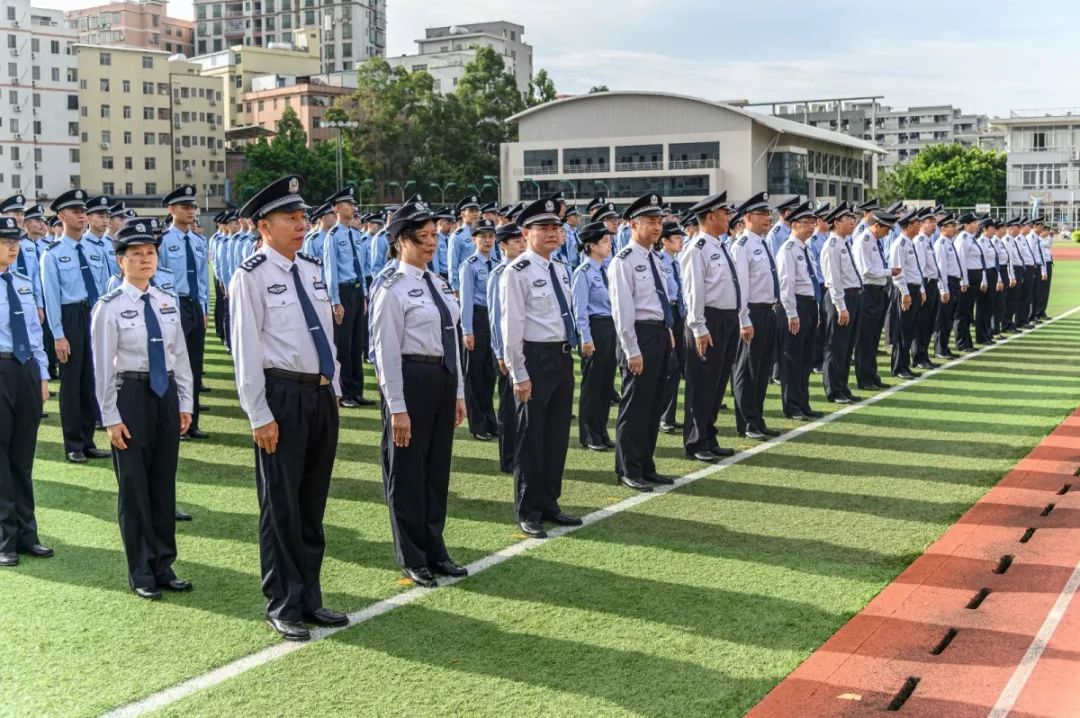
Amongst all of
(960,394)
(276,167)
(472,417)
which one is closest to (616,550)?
(472,417)

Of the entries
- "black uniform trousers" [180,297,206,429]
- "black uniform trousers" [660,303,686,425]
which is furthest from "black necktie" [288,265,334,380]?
"black uniform trousers" [180,297,206,429]

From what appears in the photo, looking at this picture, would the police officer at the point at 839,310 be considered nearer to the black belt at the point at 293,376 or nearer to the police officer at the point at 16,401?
the black belt at the point at 293,376

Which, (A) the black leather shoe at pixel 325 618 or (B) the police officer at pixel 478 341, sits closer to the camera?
(A) the black leather shoe at pixel 325 618

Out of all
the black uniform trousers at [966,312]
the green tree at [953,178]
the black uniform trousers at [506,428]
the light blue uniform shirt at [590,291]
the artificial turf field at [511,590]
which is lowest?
the artificial turf field at [511,590]

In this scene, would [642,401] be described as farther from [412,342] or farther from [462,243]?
[462,243]

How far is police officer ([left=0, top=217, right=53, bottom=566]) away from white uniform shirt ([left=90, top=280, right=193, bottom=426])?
909 mm

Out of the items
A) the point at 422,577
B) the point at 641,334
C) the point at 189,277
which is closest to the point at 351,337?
the point at 189,277

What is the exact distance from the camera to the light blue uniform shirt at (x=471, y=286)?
10523mm

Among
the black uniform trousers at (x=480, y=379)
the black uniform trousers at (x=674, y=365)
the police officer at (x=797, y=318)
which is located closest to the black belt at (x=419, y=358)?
the black uniform trousers at (x=674, y=365)

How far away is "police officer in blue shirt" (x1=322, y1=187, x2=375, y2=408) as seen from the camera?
1257cm

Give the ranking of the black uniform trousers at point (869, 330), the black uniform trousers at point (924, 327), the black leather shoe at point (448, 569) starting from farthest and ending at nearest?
the black uniform trousers at point (924, 327)
the black uniform trousers at point (869, 330)
the black leather shoe at point (448, 569)

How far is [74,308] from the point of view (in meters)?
9.55

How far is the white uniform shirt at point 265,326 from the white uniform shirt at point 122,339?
3.19 ft

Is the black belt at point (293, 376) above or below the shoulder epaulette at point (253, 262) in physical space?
below
